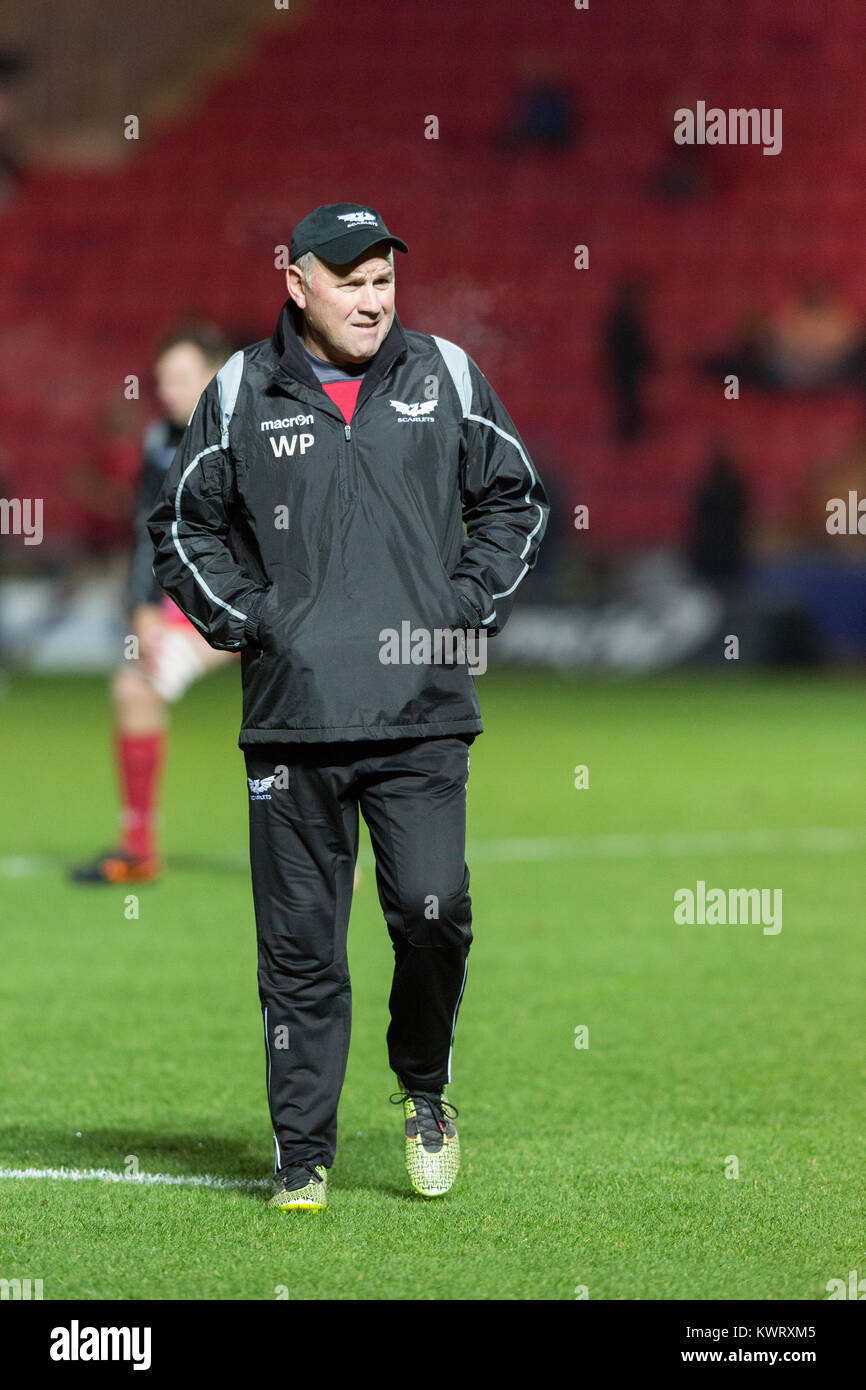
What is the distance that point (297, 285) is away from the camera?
452 centimetres

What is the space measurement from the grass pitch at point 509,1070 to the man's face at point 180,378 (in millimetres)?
2134

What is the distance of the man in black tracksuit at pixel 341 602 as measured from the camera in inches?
175

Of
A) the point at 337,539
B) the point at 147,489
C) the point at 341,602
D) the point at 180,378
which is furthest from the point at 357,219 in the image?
the point at 147,489

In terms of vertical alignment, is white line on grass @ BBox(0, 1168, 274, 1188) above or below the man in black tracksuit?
below

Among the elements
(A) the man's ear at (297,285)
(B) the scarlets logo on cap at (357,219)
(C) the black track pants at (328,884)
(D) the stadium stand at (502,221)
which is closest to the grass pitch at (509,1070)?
(C) the black track pants at (328,884)

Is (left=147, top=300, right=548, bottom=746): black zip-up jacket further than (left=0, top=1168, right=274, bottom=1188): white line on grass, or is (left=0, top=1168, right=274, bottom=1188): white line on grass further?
(left=0, top=1168, right=274, bottom=1188): white line on grass

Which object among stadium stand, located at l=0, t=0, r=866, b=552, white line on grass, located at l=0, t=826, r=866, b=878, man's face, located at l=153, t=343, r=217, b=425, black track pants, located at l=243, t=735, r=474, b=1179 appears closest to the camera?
black track pants, located at l=243, t=735, r=474, b=1179

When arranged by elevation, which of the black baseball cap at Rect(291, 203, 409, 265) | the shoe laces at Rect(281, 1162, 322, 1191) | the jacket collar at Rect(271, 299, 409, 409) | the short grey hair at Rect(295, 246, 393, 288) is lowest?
the shoe laces at Rect(281, 1162, 322, 1191)

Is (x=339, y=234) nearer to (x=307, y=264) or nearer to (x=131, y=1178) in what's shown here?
(x=307, y=264)

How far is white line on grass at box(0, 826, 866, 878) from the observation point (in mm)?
9820

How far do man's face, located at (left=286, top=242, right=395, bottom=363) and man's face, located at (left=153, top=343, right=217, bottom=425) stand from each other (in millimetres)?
4007

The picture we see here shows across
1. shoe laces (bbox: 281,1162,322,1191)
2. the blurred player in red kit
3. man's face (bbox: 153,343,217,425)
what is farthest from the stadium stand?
shoe laces (bbox: 281,1162,322,1191)

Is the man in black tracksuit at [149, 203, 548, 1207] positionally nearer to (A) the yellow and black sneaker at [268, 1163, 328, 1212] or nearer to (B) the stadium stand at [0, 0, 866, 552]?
(A) the yellow and black sneaker at [268, 1163, 328, 1212]

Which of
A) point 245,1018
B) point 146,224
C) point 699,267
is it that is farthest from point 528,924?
point 146,224
